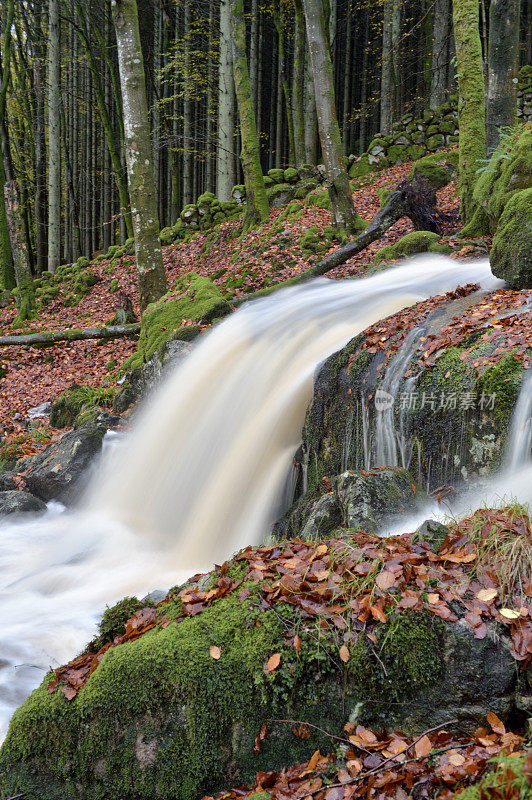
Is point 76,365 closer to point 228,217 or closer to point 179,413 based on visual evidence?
point 179,413

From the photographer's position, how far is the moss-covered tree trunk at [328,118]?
36.0 ft

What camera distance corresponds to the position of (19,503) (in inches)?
264

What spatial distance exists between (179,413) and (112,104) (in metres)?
24.7

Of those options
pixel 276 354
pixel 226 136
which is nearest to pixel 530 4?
pixel 226 136

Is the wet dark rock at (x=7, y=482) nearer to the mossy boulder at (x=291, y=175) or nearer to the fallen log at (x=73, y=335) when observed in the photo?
the fallen log at (x=73, y=335)

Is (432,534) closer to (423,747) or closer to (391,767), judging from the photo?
(423,747)

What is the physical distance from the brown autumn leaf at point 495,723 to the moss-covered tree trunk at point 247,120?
13.2m

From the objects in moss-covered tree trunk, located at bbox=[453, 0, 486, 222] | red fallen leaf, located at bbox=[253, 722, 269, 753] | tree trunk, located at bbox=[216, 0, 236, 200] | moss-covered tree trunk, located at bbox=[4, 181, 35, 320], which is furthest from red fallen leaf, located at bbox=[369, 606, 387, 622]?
tree trunk, located at bbox=[216, 0, 236, 200]

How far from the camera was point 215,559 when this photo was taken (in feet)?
17.7

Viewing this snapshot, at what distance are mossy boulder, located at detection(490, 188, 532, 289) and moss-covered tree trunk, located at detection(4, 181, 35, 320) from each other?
42.3 feet

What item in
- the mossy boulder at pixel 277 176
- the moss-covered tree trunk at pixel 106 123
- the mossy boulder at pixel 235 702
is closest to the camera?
the mossy boulder at pixel 235 702

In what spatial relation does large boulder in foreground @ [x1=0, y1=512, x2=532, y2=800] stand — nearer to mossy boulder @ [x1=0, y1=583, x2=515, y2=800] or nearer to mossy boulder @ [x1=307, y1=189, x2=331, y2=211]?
mossy boulder @ [x1=0, y1=583, x2=515, y2=800]

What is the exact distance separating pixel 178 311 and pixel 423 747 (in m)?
7.76

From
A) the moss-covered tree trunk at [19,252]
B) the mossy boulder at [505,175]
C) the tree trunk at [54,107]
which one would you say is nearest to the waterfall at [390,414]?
the mossy boulder at [505,175]
